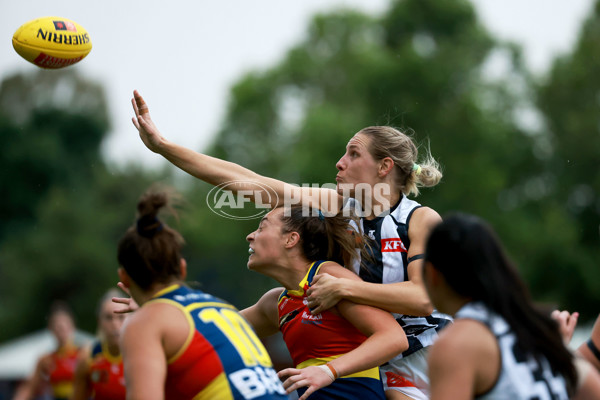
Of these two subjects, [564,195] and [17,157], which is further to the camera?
[17,157]

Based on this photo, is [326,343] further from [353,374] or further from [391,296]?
[391,296]

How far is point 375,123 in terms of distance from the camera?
24469mm

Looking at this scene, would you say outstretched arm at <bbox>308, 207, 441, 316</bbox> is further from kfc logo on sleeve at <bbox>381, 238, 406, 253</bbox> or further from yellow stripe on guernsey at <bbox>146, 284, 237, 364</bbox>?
yellow stripe on guernsey at <bbox>146, 284, 237, 364</bbox>

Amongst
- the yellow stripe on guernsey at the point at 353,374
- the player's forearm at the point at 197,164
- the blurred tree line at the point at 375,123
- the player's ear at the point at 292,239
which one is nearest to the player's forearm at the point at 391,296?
the yellow stripe on guernsey at the point at 353,374

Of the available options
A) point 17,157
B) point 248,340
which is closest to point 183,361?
point 248,340

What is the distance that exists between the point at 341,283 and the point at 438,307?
124 centimetres

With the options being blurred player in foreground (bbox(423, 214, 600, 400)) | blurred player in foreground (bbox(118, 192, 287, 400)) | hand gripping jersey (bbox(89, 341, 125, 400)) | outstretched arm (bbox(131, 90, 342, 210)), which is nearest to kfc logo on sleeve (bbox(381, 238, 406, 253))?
outstretched arm (bbox(131, 90, 342, 210))

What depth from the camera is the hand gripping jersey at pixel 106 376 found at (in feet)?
24.3

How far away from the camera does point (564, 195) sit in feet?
91.7

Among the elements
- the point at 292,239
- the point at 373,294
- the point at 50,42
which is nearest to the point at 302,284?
the point at 292,239

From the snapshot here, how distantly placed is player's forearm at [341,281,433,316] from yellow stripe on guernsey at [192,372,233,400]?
42.4 inches

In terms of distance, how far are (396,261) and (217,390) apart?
1.70 meters

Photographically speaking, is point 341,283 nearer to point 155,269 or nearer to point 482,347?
point 155,269

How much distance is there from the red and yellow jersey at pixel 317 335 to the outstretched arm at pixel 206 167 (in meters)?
0.62
